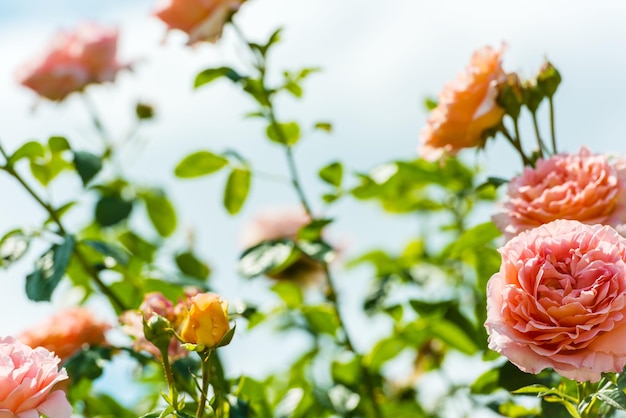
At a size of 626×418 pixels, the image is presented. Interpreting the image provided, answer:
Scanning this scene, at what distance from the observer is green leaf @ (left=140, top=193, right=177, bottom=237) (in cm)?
242

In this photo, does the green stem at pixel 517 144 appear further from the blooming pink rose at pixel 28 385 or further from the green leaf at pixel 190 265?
the green leaf at pixel 190 265

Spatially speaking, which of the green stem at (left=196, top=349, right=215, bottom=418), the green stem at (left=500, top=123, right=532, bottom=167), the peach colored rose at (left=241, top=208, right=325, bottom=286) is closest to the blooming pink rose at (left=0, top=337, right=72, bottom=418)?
the green stem at (left=196, top=349, right=215, bottom=418)

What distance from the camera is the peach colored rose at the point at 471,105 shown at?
1.51 m

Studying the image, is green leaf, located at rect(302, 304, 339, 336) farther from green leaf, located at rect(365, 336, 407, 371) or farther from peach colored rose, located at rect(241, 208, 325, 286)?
peach colored rose, located at rect(241, 208, 325, 286)

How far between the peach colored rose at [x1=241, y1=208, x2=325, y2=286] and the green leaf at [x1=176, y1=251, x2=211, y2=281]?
20.6 inches

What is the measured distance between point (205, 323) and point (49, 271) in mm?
630

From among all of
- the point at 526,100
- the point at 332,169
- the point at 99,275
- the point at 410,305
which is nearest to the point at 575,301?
the point at 526,100

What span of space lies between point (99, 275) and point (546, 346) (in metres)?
1.06

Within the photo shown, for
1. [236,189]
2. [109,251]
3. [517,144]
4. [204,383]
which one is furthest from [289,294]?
[204,383]

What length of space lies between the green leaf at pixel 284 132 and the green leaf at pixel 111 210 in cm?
50

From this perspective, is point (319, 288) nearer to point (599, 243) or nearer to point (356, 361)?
point (356, 361)

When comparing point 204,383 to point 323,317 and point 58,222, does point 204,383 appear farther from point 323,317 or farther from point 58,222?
point 323,317

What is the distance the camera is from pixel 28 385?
1.06m

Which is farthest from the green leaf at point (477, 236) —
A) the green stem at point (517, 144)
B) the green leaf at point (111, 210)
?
the green leaf at point (111, 210)
